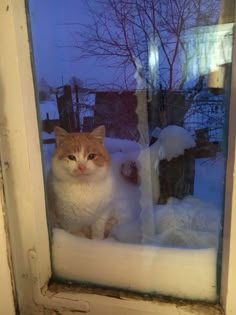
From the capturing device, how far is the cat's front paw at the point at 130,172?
0.69 m

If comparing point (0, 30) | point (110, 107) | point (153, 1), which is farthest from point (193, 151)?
point (0, 30)

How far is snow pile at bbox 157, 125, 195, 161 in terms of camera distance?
2.04ft

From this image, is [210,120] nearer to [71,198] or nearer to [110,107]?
[110,107]

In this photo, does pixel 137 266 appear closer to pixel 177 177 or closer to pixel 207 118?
pixel 177 177

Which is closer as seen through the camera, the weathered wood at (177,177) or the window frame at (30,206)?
the window frame at (30,206)

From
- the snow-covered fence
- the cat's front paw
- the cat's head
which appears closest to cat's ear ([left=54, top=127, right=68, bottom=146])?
the cat's head

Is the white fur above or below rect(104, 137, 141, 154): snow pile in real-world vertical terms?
below

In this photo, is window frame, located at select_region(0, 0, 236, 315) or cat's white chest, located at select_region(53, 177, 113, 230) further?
cat's white chest, located at select_region(53, 177, 113, 230)

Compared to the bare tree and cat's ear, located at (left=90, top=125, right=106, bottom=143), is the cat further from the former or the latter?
the bare tree

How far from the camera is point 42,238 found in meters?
0.63

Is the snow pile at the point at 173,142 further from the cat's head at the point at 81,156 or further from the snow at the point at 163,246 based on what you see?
the cat's head at the point at 81,156

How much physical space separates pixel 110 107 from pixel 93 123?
5cm

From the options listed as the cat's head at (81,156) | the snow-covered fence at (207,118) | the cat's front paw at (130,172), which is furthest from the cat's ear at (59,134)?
the snow-covered fence at (207,118)

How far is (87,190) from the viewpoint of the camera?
27.4 inches
